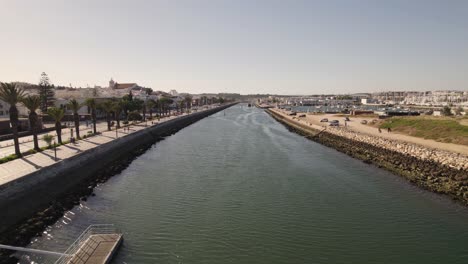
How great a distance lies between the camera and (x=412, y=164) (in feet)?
123

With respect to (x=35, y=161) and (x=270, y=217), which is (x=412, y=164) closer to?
(x=270, y=217)

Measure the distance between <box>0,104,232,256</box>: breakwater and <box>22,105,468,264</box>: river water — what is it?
1000mm

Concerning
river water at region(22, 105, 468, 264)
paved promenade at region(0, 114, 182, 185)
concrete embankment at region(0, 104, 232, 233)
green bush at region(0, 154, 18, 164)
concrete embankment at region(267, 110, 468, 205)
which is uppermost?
green bush at region(0, 154, 18, 164)

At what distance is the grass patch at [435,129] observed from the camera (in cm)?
4708

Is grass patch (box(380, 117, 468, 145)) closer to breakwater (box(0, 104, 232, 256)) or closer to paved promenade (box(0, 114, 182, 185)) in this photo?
breakwater (box(0, 104, 232, 256))

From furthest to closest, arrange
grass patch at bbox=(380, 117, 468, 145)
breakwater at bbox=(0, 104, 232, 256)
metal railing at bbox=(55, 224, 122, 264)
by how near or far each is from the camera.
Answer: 1. grass patch at bbox=(380, 117, 468, 145)
2. breakwater at bbox=(0, 104, 232, 256)
3. metal railing at bbox=(55, 224, 122, 264)

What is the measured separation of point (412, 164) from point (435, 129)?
814 inches

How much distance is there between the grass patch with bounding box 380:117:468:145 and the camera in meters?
47.1

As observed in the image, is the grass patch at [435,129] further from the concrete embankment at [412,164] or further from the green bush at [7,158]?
the green bush at [7,158]

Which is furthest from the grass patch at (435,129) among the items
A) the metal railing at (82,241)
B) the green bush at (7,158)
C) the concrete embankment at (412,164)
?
the green bush at (7,158)

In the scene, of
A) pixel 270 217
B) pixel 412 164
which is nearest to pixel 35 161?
pixel 270 217

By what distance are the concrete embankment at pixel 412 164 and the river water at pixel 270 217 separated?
60.0 inches

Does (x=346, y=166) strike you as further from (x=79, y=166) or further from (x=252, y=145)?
(x=79, y=166)

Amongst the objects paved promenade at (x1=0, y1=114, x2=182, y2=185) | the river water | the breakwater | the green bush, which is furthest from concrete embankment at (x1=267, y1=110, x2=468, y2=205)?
the green bush
